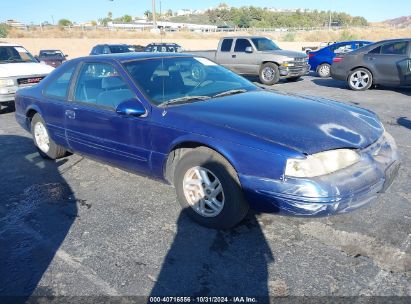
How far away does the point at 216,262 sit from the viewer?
2816mm

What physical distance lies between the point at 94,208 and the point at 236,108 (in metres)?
1.76

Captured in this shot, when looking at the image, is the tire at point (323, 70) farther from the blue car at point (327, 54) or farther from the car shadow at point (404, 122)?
the car shadow at point (404, 122)

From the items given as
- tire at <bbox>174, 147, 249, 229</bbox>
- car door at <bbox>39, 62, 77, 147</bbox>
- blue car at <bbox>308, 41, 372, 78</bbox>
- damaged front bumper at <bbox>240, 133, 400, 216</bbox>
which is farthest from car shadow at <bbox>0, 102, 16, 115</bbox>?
blue car at <bbox>308, 41, 372, 78</bbox>

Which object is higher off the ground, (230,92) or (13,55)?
(13,55)

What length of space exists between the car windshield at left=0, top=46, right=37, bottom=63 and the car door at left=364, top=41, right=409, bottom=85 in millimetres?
9513

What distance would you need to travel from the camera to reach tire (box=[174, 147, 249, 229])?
3031 millimetres

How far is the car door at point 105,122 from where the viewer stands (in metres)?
3.66

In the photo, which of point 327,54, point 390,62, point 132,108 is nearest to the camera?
point 132,108

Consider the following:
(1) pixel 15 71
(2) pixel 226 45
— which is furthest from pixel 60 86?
(2) pixel 226 45

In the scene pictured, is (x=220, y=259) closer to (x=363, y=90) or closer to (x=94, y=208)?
(x=94, y=208)

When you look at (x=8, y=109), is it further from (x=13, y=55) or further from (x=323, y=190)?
(x=323, y=190)

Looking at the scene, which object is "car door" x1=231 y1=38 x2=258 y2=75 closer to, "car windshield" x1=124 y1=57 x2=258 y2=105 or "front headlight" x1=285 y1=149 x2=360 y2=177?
"car windshield" x1=124 y1=57 x2=258 y2=105

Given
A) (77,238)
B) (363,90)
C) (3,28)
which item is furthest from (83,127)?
(3,28)

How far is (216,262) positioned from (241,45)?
1156 centimetres
